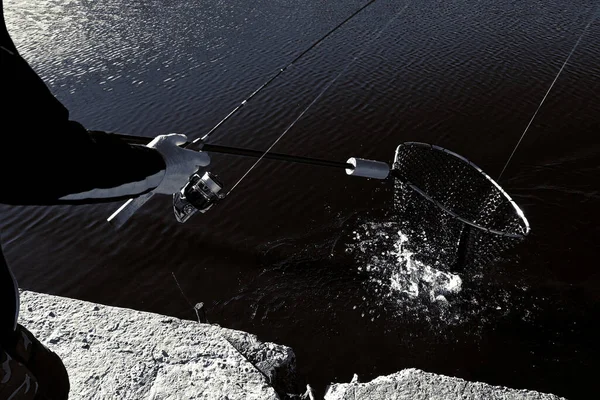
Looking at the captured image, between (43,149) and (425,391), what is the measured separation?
3.55m

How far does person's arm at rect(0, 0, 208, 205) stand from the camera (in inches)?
58.6

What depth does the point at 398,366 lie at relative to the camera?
5938mm

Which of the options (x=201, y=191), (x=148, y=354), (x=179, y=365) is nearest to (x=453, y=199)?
(x=201, y=191)

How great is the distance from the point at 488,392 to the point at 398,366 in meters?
2.25

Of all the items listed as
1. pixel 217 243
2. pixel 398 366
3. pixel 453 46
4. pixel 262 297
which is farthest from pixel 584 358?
pixel 453 46

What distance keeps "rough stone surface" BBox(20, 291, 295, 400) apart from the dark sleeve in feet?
7.72

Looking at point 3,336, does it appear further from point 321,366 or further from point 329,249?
point 329,249

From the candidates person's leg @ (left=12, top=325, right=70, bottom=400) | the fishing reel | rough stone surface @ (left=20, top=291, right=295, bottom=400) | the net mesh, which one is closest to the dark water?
the net mesh

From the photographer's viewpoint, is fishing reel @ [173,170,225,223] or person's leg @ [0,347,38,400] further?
fishing reel @ [173,170,225,223]

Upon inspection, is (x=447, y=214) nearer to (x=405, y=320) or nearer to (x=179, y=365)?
(x=405, y=320)

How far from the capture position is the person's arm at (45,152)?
4.88ft

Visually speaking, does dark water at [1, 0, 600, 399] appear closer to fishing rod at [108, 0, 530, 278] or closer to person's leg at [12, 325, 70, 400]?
fishing rod at [108, 0, 530, 278]

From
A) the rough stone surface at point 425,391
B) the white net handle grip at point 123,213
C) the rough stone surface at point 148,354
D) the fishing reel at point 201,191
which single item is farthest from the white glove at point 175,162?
the rough stone surface at point 425,391

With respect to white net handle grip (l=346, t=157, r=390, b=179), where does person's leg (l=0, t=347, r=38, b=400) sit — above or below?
above
